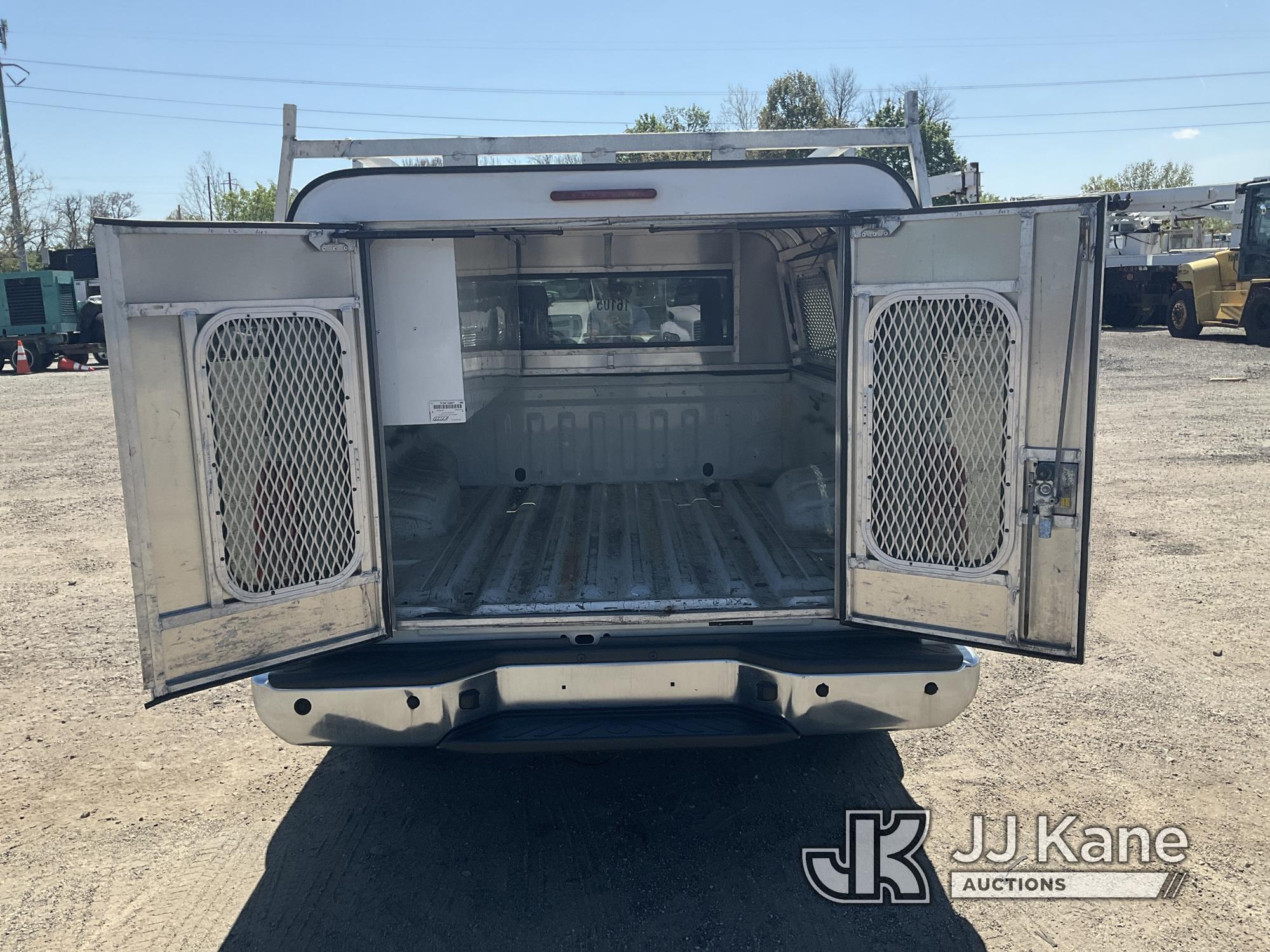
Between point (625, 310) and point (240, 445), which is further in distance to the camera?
point (625, 310)

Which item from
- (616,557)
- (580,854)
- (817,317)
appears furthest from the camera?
(817,317)

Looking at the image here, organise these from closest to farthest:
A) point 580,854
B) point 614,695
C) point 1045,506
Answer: point 1045,506 < point 614,695 < point 580,854

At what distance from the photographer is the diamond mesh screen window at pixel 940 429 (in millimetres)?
3203

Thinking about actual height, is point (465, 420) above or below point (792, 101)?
below

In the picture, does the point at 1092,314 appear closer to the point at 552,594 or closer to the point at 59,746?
the point at 552,594

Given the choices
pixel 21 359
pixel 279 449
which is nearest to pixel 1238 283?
pixel 279 449

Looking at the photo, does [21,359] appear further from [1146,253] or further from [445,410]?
[1146,253]

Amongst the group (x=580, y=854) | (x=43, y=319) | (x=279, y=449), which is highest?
(x=43, y=319)

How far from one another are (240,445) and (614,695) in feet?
4.84

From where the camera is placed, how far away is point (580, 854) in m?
3.56

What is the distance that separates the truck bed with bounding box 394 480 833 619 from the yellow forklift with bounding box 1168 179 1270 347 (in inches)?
809

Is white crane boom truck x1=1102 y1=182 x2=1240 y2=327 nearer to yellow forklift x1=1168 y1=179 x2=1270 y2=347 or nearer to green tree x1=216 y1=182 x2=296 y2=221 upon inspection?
yellow forklift x1=1168 y1=179 x2=1270 y2=347

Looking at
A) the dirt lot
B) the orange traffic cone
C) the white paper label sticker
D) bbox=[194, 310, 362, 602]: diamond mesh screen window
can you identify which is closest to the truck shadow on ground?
the dirt lot

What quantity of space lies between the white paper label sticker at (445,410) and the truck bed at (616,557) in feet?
2.35
